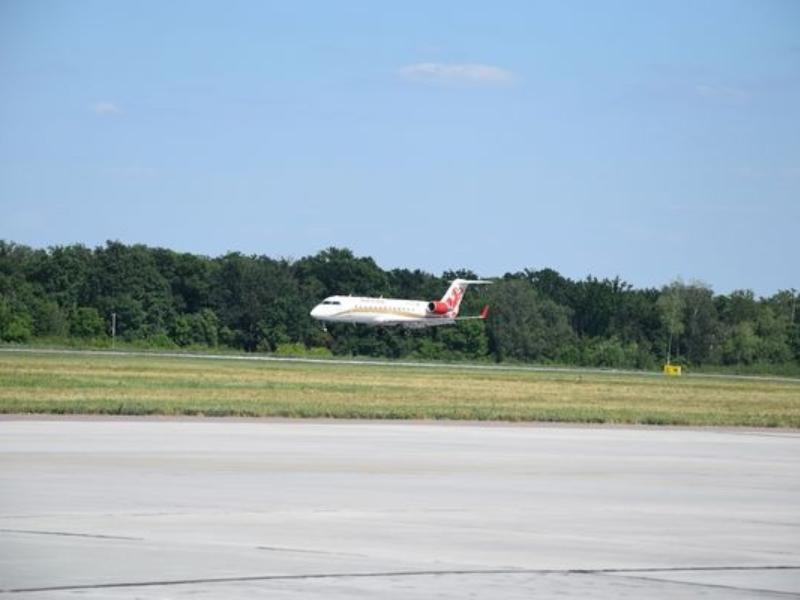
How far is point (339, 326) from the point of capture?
139125mm

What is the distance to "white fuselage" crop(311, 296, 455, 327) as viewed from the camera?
392ft

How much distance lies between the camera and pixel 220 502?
1945 centimetres

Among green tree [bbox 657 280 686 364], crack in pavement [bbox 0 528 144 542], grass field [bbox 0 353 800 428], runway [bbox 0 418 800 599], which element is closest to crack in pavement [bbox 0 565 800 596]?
runway [bbox 0 418 800 599]

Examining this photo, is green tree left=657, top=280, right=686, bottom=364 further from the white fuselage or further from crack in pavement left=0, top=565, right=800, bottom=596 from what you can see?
crack in pavement left=0, top=565, right=800, bottom=596

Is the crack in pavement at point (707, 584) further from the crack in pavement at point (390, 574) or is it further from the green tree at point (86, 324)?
the green tree at point (86, 324)

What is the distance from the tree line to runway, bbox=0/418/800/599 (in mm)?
84192

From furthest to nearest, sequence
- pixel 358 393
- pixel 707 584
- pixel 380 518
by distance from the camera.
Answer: pixel 358 393 → pixel 380 518 → pixel 707 584

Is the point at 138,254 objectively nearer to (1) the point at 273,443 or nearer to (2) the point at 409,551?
(1) the point at 273,443

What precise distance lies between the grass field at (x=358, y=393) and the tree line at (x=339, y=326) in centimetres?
3598

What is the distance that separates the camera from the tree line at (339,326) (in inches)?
5231

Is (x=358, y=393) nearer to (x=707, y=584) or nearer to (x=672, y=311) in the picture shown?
(x=707, y=584)

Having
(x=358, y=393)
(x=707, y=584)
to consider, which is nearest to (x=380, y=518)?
(x=707, y=584)

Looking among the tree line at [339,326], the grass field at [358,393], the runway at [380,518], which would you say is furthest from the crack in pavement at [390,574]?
the tree line at [339,326]

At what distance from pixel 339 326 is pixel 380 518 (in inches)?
4758
